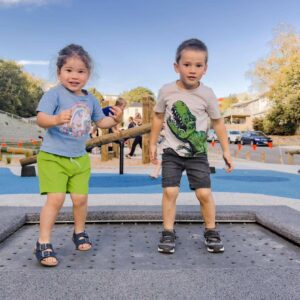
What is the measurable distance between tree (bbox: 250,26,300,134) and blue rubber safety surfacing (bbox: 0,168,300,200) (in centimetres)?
2946

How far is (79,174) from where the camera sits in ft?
9.66

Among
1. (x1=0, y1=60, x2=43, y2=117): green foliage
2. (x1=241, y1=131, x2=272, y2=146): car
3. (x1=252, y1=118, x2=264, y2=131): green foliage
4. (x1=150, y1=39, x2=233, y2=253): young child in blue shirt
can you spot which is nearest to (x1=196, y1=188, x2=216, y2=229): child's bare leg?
(x1=150, y1=39, x2=233, y2=253): young child in blue shirt

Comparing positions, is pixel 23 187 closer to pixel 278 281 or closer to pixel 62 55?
pixel 62 55

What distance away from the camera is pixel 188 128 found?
3.07 meters

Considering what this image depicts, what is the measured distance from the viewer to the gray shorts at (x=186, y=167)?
311cm

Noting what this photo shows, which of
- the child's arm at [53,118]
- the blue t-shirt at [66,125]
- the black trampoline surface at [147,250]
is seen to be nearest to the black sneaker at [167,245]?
the black trampoline surface at [147,250]

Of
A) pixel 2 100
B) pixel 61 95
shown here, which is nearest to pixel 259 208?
pixel 61 95

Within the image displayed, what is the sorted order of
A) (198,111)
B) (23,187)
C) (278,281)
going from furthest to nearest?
(23,187)
(198,111)
(278,281)

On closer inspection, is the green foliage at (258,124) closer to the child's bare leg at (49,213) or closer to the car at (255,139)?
the car at (255,139)

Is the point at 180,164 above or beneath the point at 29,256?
above

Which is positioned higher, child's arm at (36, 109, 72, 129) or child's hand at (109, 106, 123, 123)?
child's hand at (109, 106, 123, 123)

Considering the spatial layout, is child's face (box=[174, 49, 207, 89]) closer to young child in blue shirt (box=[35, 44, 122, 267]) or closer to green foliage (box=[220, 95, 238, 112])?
young child in blue shirt (box=[35, 44, 122, 267])

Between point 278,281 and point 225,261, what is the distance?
495 millimetres

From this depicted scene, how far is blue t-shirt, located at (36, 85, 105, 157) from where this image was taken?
282cm
